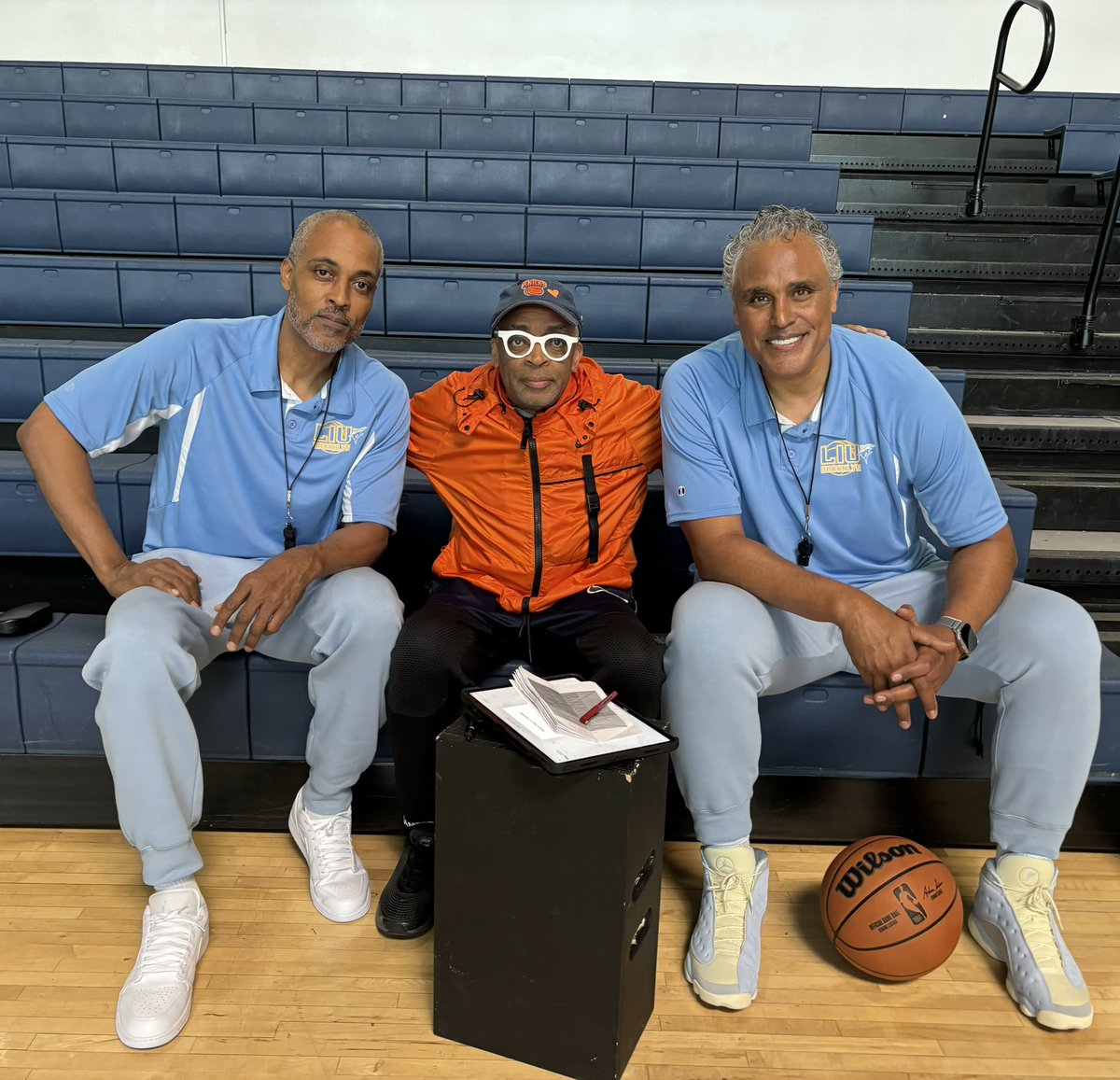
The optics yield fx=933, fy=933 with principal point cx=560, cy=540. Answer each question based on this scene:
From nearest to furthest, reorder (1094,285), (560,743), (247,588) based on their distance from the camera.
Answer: (560,743) → (247,588) → (1094,285)

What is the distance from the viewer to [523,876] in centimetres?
108

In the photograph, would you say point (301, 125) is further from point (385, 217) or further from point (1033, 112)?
point (1033, 112)

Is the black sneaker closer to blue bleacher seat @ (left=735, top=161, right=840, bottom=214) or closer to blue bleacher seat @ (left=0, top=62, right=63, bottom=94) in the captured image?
blue bleacher seat @ (left=735, top=161, right=840, bottom=214)

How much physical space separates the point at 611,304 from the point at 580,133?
5.54ft

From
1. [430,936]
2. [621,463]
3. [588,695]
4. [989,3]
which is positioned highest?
[989,3]

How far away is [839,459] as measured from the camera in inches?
57.1

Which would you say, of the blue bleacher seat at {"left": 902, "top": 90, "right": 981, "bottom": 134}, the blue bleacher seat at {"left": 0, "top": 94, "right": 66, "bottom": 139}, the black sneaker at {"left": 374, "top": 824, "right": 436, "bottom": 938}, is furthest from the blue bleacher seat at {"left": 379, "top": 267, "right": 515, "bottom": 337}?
the blue bleacher seat at {"left": 902, "top": 90, "right": 981, "bottom": 134}

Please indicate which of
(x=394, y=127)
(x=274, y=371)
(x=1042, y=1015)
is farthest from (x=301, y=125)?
(x=1042, y=1015)

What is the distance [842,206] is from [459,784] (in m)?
2.98

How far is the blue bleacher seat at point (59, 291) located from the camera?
8.04 ft

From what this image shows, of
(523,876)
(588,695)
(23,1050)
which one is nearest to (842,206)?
(588,695)

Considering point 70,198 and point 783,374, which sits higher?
point 70,198

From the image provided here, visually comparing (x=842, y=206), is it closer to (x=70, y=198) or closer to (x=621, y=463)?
(x=621, y=463)

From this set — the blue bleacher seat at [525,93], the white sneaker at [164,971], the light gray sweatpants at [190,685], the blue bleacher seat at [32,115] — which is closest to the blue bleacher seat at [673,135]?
the blue bleacher seat at [525,93]
